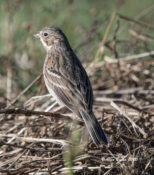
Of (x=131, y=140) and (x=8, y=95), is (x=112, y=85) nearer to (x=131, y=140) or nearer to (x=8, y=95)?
(x=8, y=95)

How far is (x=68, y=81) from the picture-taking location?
5.29 m

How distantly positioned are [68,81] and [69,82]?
0.10ft

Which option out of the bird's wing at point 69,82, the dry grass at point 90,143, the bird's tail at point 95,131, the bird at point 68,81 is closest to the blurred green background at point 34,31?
the bird at point 68,81

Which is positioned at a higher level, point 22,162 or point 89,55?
point 89,55

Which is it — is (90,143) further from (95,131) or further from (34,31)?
(34,31)

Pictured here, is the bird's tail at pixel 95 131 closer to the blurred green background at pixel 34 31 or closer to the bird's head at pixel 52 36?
the blurred green background at pixel 34 31

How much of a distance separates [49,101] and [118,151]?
209 cm

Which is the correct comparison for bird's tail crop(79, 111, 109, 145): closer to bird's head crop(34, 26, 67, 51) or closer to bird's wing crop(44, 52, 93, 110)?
bird's wing crop(44, 52, 93, 110)

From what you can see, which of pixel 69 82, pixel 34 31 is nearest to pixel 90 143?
pixel 69 82

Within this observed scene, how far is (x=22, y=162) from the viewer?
445cm

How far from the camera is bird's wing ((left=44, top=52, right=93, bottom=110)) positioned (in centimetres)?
493

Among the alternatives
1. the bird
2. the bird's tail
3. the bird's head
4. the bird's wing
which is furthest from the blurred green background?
the bird's tail

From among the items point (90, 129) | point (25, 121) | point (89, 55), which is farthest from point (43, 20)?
point (90, 129)

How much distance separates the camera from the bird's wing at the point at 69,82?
4.93 meters
